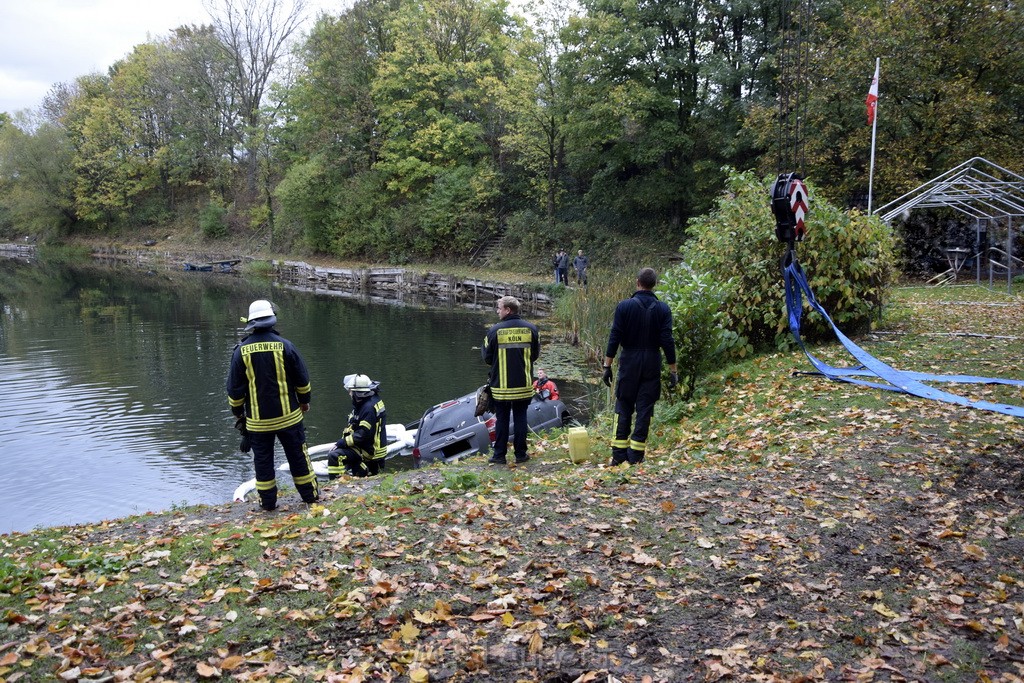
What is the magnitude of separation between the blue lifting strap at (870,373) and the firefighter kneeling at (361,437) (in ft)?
20.3

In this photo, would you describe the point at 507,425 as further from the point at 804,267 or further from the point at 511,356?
the point at 804,267

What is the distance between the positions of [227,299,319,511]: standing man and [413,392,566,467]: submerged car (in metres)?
4.93

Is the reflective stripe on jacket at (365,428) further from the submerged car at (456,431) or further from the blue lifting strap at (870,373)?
the blue lifting strap at (870,373)

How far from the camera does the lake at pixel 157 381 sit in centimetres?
1334

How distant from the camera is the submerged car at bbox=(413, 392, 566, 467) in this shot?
12.5 metres

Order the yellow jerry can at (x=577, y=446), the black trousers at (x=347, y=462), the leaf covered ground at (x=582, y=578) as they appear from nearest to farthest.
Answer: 1. the leaf covered ground at (x=582, y=578)
2. the yellow jerry can at (x=577, y=446)
3. the black trousers at (x=347, y=462)

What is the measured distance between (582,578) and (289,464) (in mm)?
3412

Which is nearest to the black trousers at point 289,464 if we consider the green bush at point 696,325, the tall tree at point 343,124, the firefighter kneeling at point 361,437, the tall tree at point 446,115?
the firefighter kneeling at point 361,437

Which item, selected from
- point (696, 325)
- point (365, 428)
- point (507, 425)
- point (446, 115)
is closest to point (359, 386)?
point (365, 428)

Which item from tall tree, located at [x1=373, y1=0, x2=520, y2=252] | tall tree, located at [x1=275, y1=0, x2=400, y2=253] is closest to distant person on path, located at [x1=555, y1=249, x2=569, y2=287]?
tall tree, located at [x1=373, y1=0, x2=520, y2=252]

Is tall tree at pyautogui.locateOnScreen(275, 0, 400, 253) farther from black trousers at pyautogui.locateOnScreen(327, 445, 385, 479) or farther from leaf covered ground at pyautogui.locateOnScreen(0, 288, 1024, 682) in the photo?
leaf covered ground at pyautogui.locateOnScreen(0, 288, 1024, 682)

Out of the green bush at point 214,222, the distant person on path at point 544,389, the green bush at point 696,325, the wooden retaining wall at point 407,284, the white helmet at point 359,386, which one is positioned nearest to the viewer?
the white helmet at point 359,386

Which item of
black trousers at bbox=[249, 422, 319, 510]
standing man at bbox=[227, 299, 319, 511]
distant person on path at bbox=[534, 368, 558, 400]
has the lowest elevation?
distant person on path at bbox=[534, 368, 558, 400]

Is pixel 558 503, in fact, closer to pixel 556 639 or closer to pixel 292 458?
pixel 556 639
